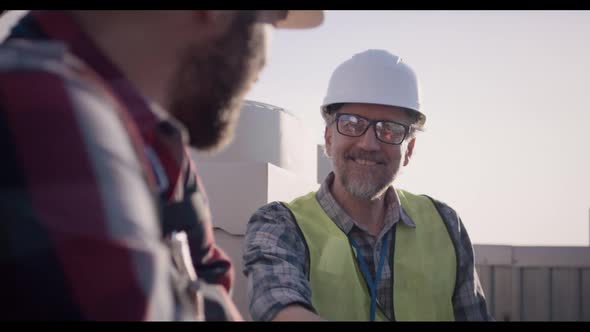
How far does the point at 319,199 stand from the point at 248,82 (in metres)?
1.48

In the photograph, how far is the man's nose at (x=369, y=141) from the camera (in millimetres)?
2691

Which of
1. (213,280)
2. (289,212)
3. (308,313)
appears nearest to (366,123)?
(289,212)

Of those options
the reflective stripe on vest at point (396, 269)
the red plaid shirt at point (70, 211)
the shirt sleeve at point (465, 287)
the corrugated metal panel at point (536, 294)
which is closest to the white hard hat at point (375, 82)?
the reflective stripe on vest at point (396, 269)

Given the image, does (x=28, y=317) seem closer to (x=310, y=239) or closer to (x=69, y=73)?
(x=69, y=73)

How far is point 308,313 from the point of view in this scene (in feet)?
6.42

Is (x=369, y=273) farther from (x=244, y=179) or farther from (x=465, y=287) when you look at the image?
(x=244, y=179)

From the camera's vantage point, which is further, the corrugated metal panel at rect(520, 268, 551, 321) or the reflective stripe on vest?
the corrugated metal panel at rect(520, 268, 551, 321)

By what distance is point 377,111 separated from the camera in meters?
2.81

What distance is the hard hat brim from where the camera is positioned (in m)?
1.56

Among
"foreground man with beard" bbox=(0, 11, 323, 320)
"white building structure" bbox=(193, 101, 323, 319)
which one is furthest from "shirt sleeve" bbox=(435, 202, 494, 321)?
"foreground man with beard" bbox=(0, 11, 323, 320)

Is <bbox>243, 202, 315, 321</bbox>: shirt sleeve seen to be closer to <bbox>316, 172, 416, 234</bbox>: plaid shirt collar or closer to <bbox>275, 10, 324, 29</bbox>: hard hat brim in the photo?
<bbox>316, 172, 416, 234</bbox>: plaid shirt collar

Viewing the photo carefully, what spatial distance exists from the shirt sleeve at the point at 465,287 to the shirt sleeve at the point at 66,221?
83.6 inches

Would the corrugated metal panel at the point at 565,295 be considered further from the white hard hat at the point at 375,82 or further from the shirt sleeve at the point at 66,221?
the shirt sleeve at the point at 66,221

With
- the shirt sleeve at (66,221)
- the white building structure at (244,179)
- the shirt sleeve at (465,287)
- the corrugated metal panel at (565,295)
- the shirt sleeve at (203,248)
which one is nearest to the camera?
the shirt sleeve at (66,221)
